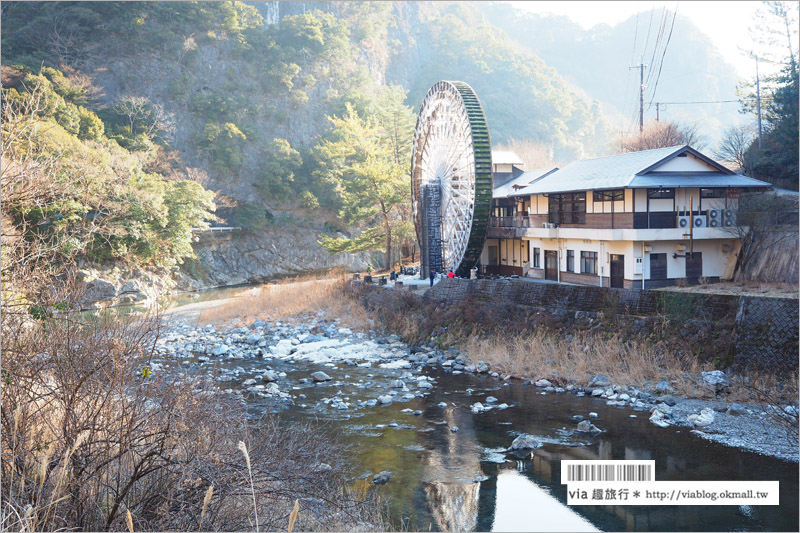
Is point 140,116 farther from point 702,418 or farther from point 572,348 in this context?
point 702,418

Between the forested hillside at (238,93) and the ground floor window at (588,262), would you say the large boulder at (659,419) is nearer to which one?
the ground floor window at (588,262)

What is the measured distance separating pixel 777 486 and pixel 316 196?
40.6 metres

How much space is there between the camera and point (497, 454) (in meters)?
11.5

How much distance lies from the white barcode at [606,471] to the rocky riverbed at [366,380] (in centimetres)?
238

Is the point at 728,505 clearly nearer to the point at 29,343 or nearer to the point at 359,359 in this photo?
the point at 29,343

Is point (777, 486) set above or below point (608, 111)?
below

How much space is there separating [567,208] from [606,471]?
15726 millimetres

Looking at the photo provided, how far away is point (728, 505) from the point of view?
9344 millimetres

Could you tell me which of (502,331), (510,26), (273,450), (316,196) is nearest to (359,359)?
(502,331)

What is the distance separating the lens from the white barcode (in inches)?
339

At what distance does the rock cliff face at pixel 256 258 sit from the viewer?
129ft

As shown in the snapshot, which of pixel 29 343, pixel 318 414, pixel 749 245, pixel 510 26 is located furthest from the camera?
pixel 510 26

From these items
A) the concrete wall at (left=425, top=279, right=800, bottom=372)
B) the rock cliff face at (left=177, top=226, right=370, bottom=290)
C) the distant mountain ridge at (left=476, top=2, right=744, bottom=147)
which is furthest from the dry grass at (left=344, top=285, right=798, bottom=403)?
the distant mountain ridge at (left=476, top=2, right=744, bottom=147)

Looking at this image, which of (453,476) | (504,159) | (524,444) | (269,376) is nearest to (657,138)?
(504,159)
